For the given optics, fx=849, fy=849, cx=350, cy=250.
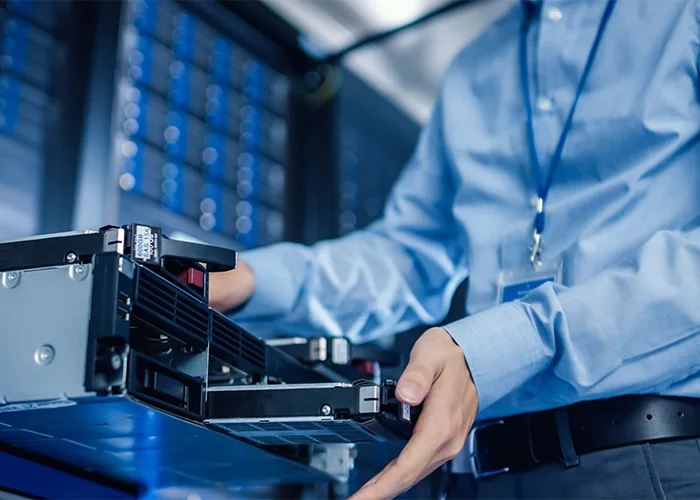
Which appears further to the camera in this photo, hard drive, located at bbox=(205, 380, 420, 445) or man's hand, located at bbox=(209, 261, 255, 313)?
man's hand, located at bbox=(209, 261, 255, 313)

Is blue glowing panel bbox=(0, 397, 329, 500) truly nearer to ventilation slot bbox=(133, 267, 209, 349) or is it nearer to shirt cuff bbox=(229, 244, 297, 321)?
ventilation slot bbox=(133, 267, 209, 349)

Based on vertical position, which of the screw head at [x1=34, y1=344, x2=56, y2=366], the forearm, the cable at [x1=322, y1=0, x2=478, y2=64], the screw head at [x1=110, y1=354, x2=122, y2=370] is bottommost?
the screw head at [x1=110, y1=354, x2=122, y2=370]

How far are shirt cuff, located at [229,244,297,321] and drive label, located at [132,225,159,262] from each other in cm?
36

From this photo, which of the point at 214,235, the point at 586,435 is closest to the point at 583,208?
the point at 586,435

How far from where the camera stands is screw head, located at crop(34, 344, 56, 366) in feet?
1.85

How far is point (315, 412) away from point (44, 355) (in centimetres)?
20

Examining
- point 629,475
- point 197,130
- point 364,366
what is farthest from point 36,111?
point 629,475

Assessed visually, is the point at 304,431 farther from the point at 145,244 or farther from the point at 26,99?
the point at 26,99

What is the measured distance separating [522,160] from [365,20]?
179 centimetres

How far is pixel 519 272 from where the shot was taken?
949 millimetres

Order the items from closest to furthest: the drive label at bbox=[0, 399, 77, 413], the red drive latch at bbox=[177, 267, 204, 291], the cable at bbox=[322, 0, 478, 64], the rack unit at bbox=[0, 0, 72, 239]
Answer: the drive label at bbox=[0, 399, 77, 413], the red drive latch at bbox=[177, 267, 204, 291], the rack unit at bbox=[0, 0, 72, 239], the cable at bbox=[322, 0, 478, 64]

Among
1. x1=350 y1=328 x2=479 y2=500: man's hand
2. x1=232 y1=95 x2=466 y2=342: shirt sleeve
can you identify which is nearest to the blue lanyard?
x1=232 y1=95 x2=466 y2=342: shirt sleeve

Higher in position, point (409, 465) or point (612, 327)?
point (612, 327)

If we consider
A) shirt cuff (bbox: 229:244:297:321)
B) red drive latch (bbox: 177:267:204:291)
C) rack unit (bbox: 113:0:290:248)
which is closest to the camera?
red drive latch (bbox: 177:267:204:291)
